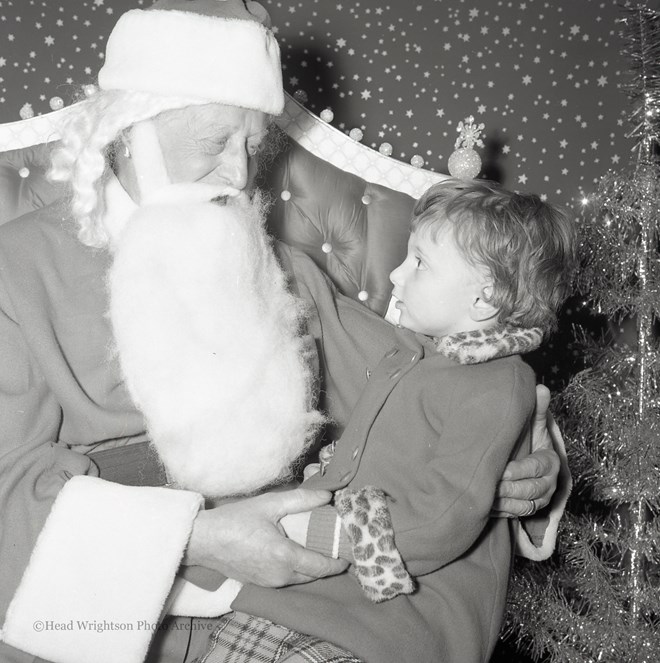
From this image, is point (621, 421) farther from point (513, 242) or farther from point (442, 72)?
point (442, 72)

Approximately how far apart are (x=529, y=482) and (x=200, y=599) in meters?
0.82

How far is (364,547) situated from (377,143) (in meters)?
1.92

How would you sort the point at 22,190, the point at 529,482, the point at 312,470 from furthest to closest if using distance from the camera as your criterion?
the point at 22,190
the point at 312,470
the point at 529,482

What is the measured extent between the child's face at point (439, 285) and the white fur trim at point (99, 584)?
73 cm

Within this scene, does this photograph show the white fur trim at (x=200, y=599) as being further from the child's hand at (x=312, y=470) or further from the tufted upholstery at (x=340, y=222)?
the tufted upholstery at (x=340, y=222)

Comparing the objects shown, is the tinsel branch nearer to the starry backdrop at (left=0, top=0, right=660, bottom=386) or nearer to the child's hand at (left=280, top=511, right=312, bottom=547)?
the starry backdrop at (left=0, top=0, right=660, bottom=386)

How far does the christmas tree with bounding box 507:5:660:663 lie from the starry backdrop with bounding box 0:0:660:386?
19.5 inches

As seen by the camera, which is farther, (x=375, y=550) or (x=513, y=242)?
(x=513, y=242)

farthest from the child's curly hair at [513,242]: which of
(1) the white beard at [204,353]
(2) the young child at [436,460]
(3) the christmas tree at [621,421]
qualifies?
(3) the christmas tree at [621,421]

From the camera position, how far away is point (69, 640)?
1.54 m

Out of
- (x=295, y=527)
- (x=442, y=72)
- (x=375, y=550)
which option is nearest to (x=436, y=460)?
(x=375, y=550)

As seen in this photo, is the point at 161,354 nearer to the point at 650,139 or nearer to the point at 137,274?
the point at 137,274

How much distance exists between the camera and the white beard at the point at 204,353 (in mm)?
1576

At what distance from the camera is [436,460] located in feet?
5.15
